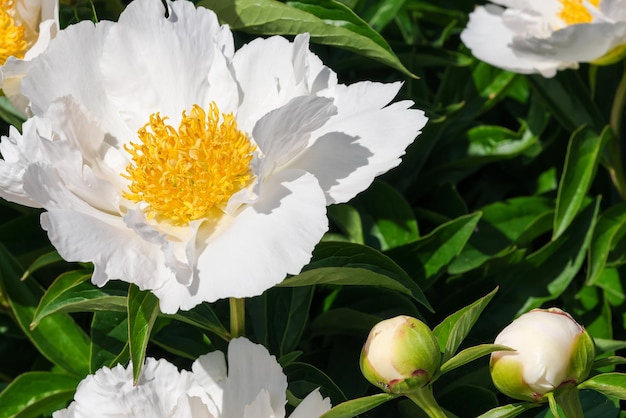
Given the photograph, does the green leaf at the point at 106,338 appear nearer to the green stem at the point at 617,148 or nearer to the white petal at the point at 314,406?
the white petal at the point at 314,406

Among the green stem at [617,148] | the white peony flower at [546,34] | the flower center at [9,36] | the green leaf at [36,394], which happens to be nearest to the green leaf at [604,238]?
the green stem at [617,148]

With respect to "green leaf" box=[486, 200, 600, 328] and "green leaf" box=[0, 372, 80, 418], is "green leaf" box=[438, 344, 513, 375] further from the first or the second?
"green leaf" box=[0, 372, 80, 418]

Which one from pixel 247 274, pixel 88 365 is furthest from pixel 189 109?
pixel 88 365

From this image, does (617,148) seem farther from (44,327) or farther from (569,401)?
(44,327)

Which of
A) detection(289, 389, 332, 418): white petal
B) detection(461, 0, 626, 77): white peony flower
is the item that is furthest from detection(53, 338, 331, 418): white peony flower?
detection(461, 0, 626, 77): white peony flower

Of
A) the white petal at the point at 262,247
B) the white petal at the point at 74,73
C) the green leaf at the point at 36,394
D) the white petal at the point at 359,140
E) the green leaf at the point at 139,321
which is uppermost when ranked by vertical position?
the white petal at the point at 74,73
